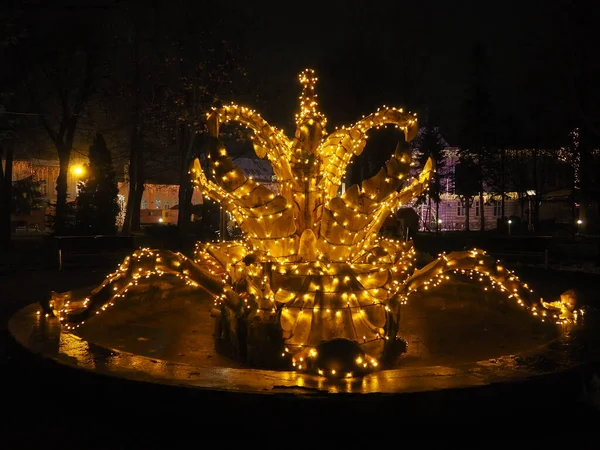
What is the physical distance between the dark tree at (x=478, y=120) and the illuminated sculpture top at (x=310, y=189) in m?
37.0

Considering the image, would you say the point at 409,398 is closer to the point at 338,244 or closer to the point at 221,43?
the point at 338,244

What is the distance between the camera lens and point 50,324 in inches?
315

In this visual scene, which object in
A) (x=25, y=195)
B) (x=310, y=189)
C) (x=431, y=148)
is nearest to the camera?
(x=310, y=189)

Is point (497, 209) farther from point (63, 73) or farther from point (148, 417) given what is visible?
point (148, 417)

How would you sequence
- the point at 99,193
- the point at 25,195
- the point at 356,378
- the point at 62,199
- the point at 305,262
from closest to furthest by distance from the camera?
the point at 356,378 → the point at 305,262 → the point at 62,199 → the point at 99,193 → the point at 25,195

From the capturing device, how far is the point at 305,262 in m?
8.05

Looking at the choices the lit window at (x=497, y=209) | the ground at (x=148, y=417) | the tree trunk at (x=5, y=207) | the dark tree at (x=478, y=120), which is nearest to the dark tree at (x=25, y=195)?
the tree trunk at (x=5, y=207)

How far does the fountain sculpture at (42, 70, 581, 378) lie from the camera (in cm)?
737

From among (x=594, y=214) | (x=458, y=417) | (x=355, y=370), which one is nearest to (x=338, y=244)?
(x=355, y=370)

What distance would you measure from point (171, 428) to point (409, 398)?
1.93 metres

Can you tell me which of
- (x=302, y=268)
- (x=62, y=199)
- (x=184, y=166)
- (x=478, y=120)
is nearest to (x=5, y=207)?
(x=62, y=199)

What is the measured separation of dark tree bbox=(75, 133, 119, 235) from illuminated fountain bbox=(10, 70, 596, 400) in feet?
72.5

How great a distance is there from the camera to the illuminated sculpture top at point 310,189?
812cm

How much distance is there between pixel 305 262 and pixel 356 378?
107 inches
